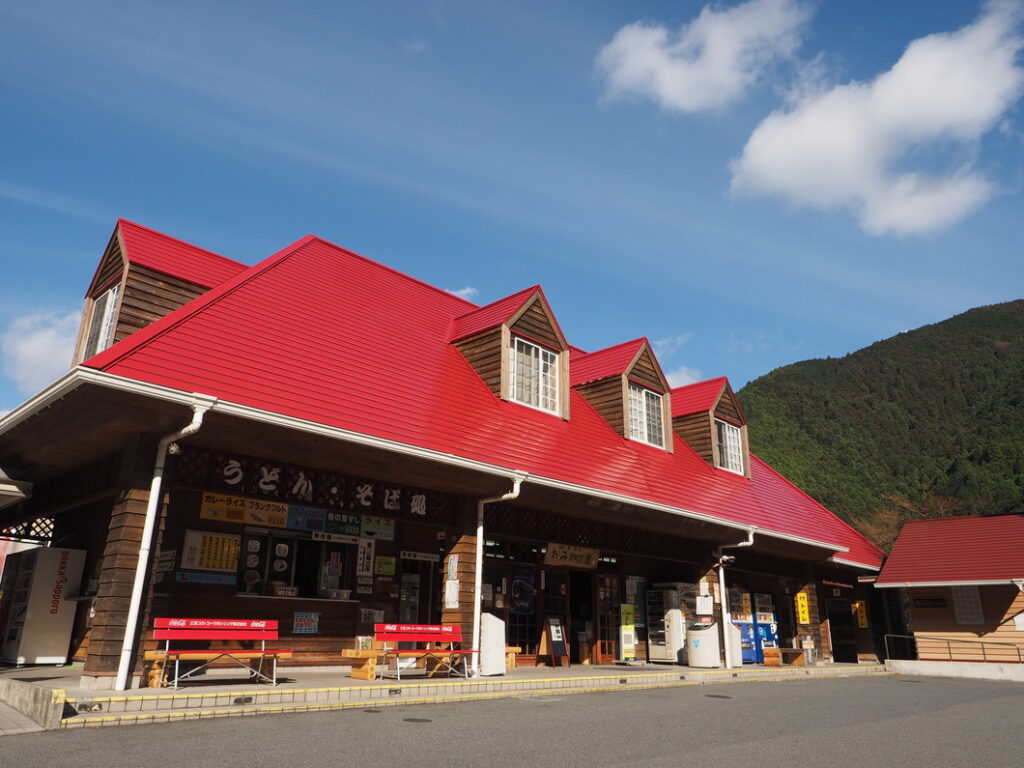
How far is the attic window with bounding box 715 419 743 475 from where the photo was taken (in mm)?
22281

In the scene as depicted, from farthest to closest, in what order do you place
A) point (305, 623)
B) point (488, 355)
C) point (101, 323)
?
1. point (488, 355)
2. point (101, 323)
3. point (305, 623)

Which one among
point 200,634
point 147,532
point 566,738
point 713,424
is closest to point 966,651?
point 713,424

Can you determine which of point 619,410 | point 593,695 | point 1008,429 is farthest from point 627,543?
point 1008,429

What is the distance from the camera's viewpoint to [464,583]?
12.7 m

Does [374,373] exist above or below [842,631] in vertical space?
above

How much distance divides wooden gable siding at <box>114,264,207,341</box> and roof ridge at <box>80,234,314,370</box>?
1.14 metres

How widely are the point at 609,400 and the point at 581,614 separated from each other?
5325 millimetres

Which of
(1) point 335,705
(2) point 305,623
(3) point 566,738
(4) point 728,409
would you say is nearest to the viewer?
(3) point 566,738

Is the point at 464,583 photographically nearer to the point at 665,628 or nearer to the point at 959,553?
the point at 665,628

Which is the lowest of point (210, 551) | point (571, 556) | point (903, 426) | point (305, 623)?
point (305, 623)

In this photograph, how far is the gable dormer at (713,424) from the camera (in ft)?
71.4

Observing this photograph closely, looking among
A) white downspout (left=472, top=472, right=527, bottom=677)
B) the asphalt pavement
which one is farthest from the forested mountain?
the asphalt pavement

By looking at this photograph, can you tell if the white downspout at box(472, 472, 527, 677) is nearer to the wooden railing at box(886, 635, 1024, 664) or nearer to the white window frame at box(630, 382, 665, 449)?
the white window frame at box(630, 382, 665, 449)

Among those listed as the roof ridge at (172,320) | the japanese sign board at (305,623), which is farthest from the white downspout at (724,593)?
the roof ridge at (172,320)
